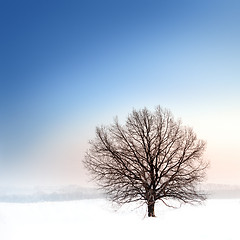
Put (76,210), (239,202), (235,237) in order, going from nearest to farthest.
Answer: (235,237)
(76,210)
(239,202)

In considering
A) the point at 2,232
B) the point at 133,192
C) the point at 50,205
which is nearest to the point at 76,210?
the point at 50,205

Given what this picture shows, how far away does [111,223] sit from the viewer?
20.2 m

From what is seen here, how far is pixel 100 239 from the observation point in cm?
1573

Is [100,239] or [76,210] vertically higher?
[76,210]

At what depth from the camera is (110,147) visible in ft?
72.7

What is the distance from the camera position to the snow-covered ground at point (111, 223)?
16375mm

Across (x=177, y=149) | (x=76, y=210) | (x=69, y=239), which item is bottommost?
(x=69, y=239)

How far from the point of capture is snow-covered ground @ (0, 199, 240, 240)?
16.4 meters

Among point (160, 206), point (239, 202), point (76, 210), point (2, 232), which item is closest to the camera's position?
point (2, 232)

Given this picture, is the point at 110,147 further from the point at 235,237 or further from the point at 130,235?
the point at 235,237

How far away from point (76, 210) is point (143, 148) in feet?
32.1

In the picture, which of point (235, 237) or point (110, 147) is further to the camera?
point (110, 147)

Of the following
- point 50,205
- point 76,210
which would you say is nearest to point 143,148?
point 76,210

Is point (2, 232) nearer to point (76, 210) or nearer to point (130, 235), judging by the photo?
point (130, 235)
